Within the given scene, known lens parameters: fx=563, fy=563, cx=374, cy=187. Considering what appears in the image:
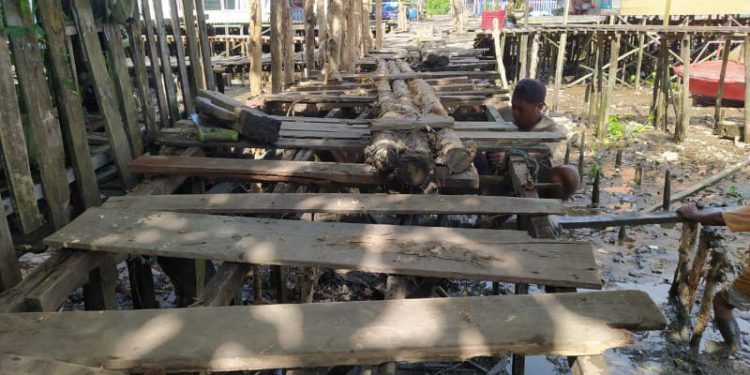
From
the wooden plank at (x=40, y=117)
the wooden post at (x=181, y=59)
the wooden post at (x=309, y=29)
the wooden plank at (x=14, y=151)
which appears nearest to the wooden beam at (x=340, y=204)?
the wooden plank at (x=40, y=117)

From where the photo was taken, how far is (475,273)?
2.26 meters

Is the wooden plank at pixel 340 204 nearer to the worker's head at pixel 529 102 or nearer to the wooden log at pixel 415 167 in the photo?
the wooden log at pixel 415 167

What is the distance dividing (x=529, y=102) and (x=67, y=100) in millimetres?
3541

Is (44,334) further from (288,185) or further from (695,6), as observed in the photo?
(695,6)

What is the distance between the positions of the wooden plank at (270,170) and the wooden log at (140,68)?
505mm

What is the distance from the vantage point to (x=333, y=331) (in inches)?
75.3

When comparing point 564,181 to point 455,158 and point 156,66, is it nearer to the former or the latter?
point 455,158

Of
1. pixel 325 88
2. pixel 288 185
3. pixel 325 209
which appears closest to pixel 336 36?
pixel 325 88

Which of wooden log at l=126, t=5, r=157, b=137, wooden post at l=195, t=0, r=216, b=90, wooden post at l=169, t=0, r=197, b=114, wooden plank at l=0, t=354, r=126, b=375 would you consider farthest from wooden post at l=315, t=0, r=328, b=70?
wooden plank at l=0, t=354, r=126, b=375

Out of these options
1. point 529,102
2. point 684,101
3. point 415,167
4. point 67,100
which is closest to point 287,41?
point 529,102

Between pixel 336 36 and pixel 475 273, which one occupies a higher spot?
pixel 336 36

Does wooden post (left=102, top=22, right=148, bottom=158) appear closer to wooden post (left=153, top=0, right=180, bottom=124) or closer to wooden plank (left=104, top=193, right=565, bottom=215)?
wooden post (left=153, top=0, right=180, bottom=124)

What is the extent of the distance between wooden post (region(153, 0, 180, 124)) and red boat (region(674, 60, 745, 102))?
14.7 m

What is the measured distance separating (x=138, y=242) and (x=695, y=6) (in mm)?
22365
